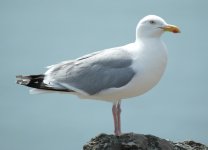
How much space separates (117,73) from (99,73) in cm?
28

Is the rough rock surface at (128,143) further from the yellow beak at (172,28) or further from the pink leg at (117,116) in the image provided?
the yellow beak at (172,28)

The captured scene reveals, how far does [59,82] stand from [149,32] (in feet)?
5.02

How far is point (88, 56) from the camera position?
279 inches

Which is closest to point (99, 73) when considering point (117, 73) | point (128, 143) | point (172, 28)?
point (117, 73)

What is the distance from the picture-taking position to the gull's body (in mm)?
6473

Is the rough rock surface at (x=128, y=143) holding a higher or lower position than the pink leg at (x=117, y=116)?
lower

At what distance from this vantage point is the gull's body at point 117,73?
647 cm

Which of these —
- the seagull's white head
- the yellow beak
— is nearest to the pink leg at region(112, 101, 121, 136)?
the seagull's white head

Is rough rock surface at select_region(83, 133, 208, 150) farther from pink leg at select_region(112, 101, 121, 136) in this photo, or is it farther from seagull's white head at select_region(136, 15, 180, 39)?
seagull's white head at select_region(136, 15, 180, 39)

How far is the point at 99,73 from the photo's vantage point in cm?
680

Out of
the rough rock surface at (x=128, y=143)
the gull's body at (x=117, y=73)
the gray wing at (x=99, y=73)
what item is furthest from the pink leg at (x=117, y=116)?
the rough rock surface at (x=128, y=143)

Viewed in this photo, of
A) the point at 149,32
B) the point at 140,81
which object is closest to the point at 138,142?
the point at 140,81

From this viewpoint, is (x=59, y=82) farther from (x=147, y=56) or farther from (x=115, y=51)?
(x=147, y=56)

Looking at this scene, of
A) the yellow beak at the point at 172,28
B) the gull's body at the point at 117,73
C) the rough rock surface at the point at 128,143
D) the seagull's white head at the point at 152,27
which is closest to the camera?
the rough rock surface at the point at 128,143
